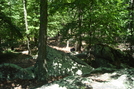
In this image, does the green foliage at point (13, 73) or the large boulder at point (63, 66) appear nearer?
the green foliage at point (13, 73)

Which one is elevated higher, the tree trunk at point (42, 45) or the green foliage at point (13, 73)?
the tree trunk at point (42, 45)

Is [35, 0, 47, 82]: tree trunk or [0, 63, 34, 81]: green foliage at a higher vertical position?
[35, 0, 47, 82]: tree trunk

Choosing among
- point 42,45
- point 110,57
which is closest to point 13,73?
point 42,45

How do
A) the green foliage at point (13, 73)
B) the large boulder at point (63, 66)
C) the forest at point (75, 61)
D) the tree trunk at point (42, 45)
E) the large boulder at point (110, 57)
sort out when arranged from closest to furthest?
the forest at point (75, 61)
the tree trunk at point (42, 45)
the green foliage at point (13, 73)
the large boulder at point (63, 66)
the large boulder at point (110, 57)

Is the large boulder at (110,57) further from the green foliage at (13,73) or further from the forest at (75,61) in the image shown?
the green foliage at (13,73)

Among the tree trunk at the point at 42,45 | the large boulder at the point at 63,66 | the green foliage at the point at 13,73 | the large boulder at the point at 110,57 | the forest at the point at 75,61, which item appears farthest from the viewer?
the large boulder at the point at 110,57

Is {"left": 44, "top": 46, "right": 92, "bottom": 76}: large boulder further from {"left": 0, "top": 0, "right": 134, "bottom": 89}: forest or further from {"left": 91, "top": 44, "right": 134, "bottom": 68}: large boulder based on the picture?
{"left": 91, "top": 44, "right": 134, "bottom": 68}: large boulder

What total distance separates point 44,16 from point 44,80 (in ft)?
14.3

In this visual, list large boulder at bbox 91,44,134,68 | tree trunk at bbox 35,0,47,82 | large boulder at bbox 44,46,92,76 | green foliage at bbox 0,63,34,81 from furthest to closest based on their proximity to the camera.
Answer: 1. large boulder at bbox 91,44,134,68
2. large boulder at bbox 44,46,92,76
3. green foliage at bbox 0,63,34,81
4. tree trunk at bbox 35,0,47,82

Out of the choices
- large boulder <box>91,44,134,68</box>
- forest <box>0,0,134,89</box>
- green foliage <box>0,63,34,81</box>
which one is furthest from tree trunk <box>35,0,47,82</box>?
large boulder <box>91,44,134,68</box>

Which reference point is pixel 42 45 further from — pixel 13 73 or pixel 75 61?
pixel 75 61

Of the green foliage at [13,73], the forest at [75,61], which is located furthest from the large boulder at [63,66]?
the green foliage at [13,73]

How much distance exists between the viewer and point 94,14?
8633 mm

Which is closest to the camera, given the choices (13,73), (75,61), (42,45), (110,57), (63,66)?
(42,45)
